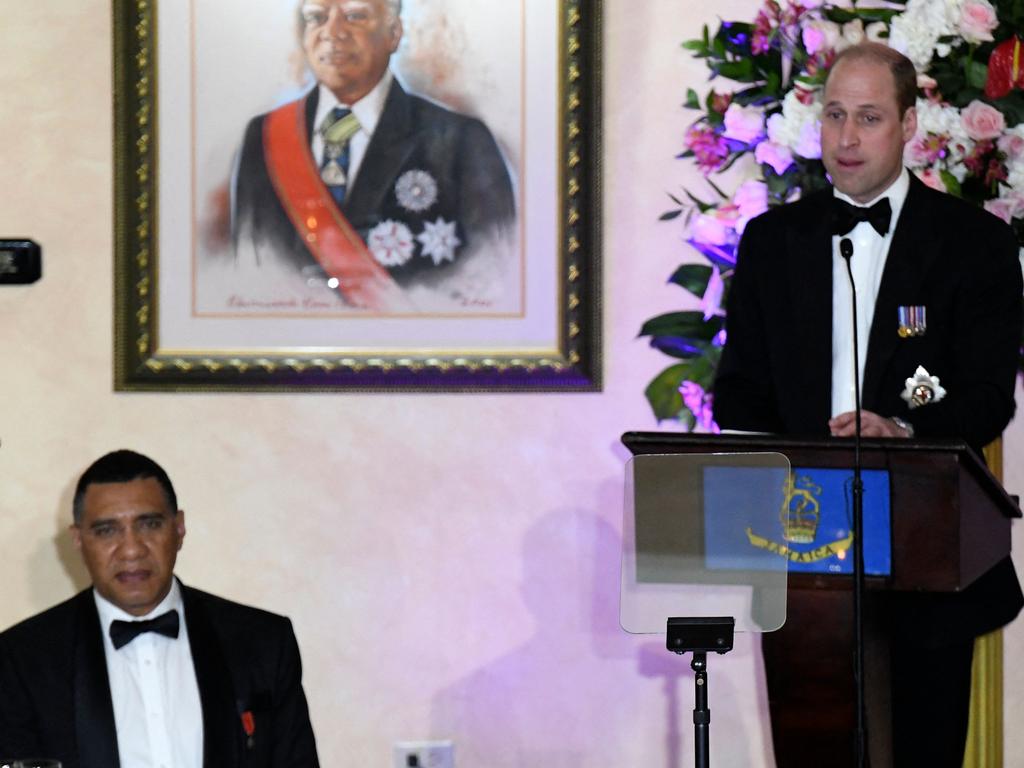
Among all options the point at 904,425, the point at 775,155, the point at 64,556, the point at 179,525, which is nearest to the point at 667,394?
the point at 775,155

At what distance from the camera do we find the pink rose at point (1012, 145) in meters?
4.04

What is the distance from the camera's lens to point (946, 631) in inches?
122

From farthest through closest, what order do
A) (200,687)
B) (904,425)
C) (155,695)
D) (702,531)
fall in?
(155,695), (200,687), (904,425), (702,531)

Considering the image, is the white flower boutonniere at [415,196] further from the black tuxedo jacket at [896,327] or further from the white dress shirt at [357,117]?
the black tuxedo jacket at [896,327]

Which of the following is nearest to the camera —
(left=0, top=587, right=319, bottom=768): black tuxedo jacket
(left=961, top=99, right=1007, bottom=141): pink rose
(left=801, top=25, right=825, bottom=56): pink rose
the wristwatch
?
the wristwatch

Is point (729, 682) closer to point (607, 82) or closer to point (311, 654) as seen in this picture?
point (311, 654)

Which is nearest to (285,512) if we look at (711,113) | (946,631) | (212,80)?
(212,80)

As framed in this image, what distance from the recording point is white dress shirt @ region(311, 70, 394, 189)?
14.2ft

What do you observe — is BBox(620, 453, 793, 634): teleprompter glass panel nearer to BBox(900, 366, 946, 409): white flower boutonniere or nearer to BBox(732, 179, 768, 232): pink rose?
BBox(900, 366, 946, 409): white flower boutonniere

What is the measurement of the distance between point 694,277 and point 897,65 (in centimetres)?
88

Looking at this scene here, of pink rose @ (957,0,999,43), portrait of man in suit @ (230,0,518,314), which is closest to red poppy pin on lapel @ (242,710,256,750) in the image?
portrait of man in suit @ (230,0,518,314)

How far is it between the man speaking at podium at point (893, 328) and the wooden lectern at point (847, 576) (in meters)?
0.07

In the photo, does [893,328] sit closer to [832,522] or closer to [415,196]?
[832,522]

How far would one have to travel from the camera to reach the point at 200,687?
3277mm
